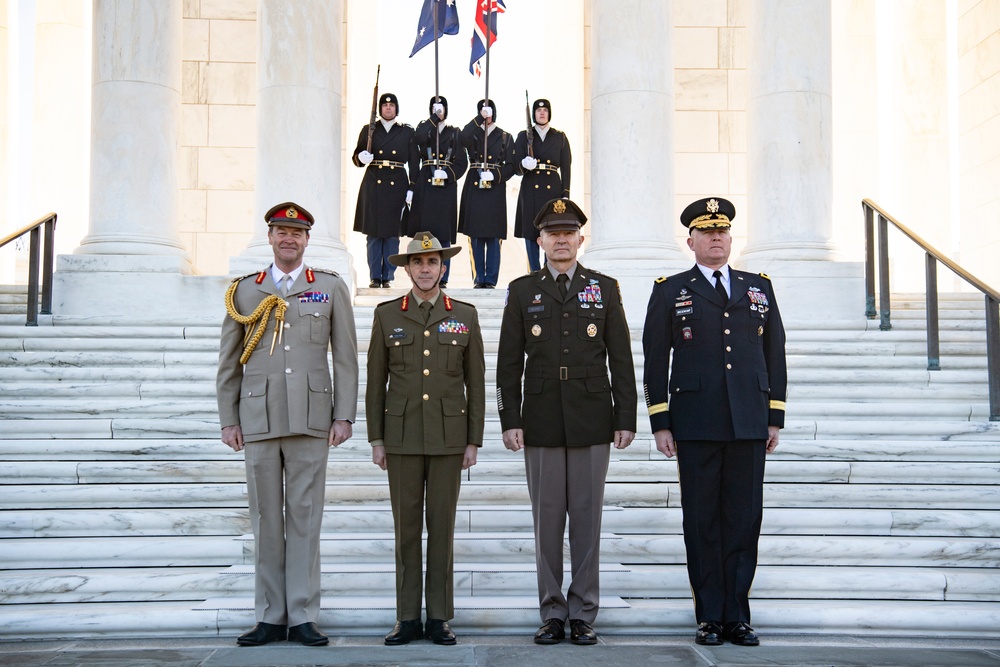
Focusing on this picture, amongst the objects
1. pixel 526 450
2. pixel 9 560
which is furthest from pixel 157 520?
pixel 526 450

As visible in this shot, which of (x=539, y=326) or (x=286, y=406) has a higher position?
(x=539, y=326)

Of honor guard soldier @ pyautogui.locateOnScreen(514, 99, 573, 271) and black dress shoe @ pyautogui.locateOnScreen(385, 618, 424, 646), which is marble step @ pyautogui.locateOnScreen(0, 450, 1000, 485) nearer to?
black dress shoe @ pyautogui.locateOnScreen(385, 618, 424, 646)

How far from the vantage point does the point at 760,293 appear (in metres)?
6.30

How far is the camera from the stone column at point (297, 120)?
1205cm

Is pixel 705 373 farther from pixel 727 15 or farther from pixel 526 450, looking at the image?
pixel 727 15

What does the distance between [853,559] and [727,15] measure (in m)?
11.7

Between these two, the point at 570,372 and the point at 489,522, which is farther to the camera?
the point at 489,522

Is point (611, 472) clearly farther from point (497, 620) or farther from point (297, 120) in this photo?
point (297, 120)

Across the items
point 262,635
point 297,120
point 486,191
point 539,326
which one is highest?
point 297,120

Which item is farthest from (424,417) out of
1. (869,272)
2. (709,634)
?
(869,272)

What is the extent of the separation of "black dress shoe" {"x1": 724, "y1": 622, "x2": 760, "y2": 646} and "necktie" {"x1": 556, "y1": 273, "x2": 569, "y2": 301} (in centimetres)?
197

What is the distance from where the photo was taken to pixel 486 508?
763cm

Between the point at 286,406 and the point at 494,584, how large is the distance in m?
1.64

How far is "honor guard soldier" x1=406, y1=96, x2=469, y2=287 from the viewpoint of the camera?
524 inches
